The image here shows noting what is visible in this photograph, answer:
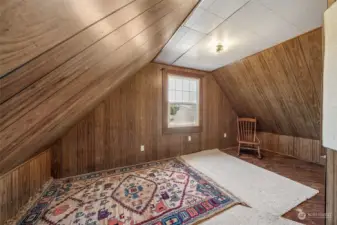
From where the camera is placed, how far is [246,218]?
1.44 metres

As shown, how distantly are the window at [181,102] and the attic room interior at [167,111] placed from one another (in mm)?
29

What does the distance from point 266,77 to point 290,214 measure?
7.25 feet

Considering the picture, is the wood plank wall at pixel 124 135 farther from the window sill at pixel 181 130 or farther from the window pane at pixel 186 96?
the window pane at pixel 186 96

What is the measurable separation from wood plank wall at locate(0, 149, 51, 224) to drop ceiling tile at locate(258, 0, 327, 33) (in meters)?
3.13

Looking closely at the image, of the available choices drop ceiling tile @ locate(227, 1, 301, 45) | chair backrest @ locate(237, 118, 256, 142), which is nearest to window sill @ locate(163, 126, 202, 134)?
chair backrest @ locate(237, 118, 256, 142)

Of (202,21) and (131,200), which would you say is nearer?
(202,21)

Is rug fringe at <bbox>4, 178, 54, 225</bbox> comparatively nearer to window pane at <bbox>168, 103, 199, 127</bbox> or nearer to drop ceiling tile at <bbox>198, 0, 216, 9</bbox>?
window pane at <bbox>168, 103, 199, 127</bbox>

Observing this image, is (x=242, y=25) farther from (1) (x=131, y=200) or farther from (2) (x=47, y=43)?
(1) (x=131, y=200)

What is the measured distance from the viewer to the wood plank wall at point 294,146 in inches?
112

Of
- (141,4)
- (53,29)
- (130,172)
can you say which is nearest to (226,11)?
(141,4)

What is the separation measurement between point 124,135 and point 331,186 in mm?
2763

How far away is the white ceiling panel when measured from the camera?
1333 mm

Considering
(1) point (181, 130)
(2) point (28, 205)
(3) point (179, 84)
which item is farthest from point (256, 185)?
(2) point (28, 205)

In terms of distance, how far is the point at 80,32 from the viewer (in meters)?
0.60
